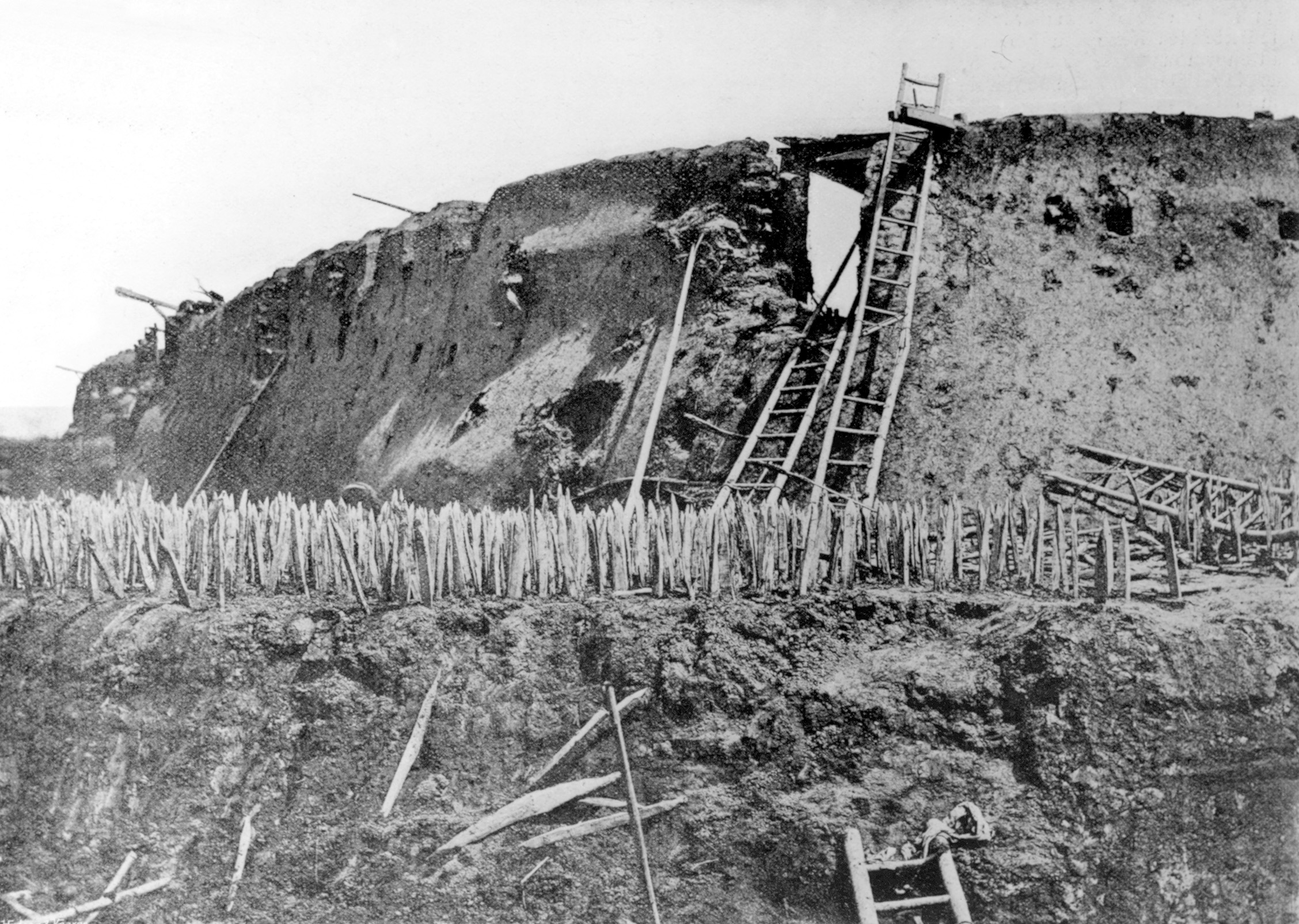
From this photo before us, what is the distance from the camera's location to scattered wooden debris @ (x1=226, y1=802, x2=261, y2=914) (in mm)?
6590

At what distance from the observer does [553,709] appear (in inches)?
269

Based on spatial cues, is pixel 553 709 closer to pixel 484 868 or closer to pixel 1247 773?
pixel 484 868

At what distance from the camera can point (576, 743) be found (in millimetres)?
6652

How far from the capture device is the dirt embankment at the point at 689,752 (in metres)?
6.11

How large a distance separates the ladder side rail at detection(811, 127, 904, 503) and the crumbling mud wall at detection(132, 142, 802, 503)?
1.05m

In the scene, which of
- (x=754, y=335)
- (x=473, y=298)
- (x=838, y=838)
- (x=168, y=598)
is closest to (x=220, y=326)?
(x=473, y=298)

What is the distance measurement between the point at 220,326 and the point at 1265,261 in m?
17.3

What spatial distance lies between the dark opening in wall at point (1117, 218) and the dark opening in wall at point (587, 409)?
546 cm

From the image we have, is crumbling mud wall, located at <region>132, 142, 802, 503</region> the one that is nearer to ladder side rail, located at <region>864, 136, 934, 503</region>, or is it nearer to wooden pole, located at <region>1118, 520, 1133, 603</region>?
ladder side rail, located at <region>864, 136, 934, 503</region>

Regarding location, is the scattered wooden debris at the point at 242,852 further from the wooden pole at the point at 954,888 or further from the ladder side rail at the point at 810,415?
the ladder side rail at the point at 810,415

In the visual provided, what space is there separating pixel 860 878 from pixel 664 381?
23.6ft

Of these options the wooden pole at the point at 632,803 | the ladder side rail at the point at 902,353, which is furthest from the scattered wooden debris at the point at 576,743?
the ladder side rail at the point at 902,353

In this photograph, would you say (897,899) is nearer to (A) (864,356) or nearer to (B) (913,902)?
(B) (913,902)

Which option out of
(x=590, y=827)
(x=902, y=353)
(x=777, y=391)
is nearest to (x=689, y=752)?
(x=590, y=827)
